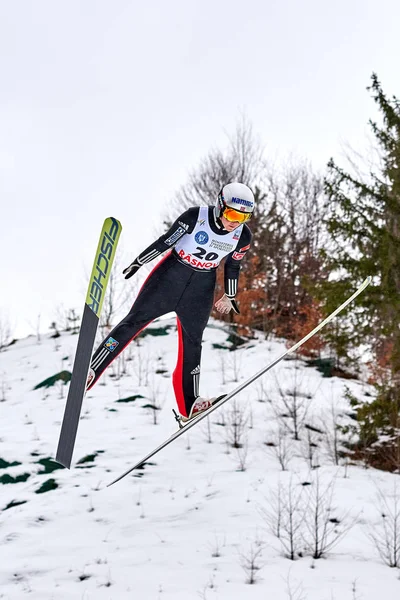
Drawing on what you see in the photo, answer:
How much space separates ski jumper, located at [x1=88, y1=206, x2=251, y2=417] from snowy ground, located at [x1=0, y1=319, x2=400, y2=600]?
17.6 feet

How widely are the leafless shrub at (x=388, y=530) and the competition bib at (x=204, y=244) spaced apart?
Result: 6587mm

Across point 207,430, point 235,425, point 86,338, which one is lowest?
point 207,430

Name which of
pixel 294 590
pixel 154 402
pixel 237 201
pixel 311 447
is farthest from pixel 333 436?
pixel 237 201

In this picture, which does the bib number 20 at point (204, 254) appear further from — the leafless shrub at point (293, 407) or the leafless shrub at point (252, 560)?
the leafless shrub at point (293, 407)

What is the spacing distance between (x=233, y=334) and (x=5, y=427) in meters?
6.25

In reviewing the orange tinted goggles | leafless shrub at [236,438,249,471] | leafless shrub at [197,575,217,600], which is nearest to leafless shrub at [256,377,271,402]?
leafless shrub at [236,438,249,471]

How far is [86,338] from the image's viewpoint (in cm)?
353

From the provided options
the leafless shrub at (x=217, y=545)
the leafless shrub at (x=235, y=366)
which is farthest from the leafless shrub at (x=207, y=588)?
the leafless shrub at (x=235, y=366)

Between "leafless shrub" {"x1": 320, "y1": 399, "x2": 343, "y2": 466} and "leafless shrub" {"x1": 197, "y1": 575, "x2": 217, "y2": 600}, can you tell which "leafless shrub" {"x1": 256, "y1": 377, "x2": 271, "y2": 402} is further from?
"leafless shrub" {"x1": 197, "y1": 575, "x2": 217, "y2": 600}

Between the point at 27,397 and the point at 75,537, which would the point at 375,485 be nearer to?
the point at 75,537

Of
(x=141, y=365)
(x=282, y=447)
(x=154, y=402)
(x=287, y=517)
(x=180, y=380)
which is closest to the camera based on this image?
(x=180, y=380)

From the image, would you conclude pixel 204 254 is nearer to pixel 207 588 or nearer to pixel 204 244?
pixel 204 244

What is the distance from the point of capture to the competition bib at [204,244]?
3559mm

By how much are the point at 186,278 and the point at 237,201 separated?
25.0 inches
